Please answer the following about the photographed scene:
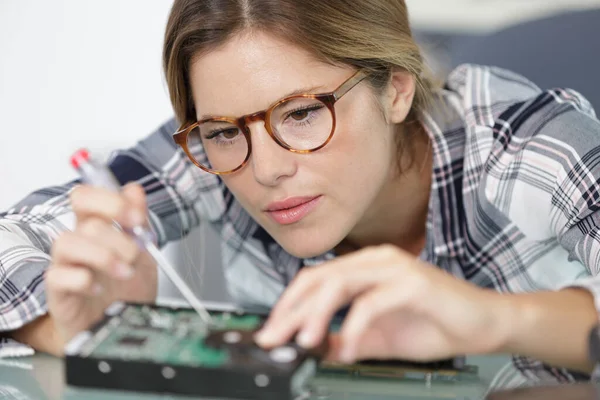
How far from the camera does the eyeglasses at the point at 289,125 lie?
3.69 ft

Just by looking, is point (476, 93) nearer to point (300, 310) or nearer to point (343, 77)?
point (343, 77)

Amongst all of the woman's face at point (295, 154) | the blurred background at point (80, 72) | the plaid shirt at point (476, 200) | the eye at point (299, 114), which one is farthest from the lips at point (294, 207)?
the blurred background at point (80, 72)

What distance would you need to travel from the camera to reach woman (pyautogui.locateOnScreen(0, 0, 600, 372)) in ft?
2.74

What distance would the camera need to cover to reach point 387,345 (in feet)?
2.86

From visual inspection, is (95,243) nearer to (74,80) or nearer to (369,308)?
(369,308)

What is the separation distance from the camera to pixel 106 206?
885 mm

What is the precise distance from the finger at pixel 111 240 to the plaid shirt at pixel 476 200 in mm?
293

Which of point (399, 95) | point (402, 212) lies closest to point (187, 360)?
point (399, 95)

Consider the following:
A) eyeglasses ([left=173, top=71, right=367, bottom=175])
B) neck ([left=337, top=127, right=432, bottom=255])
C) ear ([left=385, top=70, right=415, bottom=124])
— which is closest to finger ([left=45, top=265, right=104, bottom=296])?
eyeglasses ([left=173, top=71, right=367, bottom=175])

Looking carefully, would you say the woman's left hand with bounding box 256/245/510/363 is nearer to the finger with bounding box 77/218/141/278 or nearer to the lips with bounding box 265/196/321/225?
the finger with bounding box 77/218/141/278

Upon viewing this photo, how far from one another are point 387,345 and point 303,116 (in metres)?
0.41

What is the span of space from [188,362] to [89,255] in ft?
0.65

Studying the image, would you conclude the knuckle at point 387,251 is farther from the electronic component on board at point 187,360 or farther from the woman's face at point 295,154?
the woman's face at point 295,154

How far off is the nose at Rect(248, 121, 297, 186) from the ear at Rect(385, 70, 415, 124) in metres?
0.24
